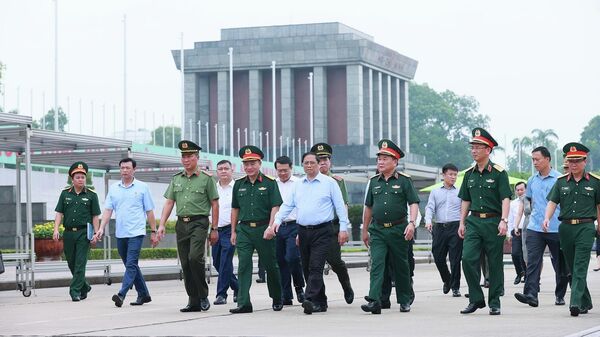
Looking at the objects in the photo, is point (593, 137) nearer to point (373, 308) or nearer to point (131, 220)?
point (131, 220)

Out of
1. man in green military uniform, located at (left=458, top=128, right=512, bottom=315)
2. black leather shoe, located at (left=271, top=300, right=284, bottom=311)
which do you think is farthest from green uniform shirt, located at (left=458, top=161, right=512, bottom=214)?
black leather shoe, located at (left=271, top=300, right=284, bottom=311)

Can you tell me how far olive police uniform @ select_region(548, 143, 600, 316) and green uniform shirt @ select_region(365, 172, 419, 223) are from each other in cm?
157

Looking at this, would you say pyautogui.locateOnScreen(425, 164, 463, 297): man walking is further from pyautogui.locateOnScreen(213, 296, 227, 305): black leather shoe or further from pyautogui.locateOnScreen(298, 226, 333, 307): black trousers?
pyautogui.locateOnScreen(298, 226, 333, 307): black trousers

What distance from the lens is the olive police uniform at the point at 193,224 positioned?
47.8 feet

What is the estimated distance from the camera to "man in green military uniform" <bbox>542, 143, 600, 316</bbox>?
1368cm

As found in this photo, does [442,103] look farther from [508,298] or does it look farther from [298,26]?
[508,298]

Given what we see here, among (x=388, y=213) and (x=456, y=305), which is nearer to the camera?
(x=388, y=213)

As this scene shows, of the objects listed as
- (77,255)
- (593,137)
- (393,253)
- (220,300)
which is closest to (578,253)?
(393,253)

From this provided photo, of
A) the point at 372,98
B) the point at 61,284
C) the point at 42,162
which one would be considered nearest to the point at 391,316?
the point at 61,284

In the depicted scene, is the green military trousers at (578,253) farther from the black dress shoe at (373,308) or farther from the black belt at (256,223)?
the black belt at (256,223)

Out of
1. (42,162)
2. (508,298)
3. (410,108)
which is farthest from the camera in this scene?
(410,108)

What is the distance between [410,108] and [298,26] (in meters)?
47.0

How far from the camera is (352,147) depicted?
4006 inches

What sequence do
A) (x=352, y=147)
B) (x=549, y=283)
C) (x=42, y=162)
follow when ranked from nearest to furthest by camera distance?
(x=549, y=283) → (x=42, y=162) → (x=352, y=147)
